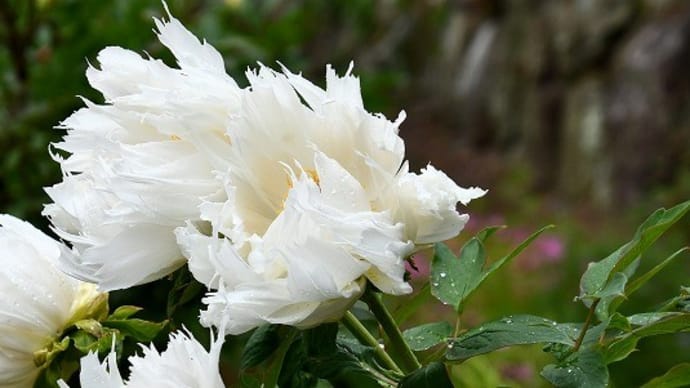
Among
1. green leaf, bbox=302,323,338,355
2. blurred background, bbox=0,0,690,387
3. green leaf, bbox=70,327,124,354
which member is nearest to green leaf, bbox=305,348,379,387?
green leaf, bbox=302,323,338,355

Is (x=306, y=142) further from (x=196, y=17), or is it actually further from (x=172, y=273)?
(x=196, y=17)

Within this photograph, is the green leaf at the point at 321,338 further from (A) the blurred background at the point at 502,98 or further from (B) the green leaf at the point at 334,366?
(A) the blurred background at the point at 502,98

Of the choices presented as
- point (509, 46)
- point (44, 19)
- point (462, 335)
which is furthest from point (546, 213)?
point (462, 335)

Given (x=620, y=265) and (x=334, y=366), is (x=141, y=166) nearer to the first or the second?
(x=334, y=366)

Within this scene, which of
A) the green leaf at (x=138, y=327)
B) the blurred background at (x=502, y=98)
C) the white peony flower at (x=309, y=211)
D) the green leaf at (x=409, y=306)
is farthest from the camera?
the blurred background at (x=502, y=98)

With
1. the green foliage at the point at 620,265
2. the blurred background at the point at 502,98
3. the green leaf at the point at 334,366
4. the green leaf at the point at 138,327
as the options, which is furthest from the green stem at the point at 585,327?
the blurred background at the point at 502,98

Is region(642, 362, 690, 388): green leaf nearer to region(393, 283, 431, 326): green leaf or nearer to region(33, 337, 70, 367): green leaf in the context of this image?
region(393, 283, 431, 326): green leaf

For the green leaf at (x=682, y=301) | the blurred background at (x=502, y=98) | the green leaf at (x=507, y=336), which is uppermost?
the blurred background at (x=502, y=98)
